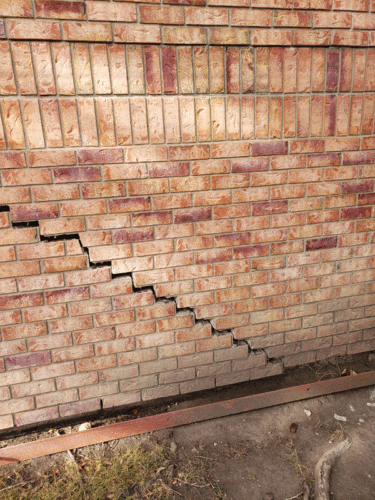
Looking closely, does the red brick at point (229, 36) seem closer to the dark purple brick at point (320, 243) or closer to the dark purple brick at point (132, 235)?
the dark purple brick at point (132, 235)

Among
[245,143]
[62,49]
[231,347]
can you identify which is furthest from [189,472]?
[62,49]

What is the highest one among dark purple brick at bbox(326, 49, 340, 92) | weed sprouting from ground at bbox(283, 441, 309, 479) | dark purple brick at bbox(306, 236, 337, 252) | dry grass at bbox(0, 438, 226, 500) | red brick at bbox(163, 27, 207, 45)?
red brick at bbox(163, 27, 207, 45)

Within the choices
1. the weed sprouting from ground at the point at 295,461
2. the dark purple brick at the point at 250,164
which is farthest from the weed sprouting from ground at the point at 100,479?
the dark purple brick at the point at 250,164

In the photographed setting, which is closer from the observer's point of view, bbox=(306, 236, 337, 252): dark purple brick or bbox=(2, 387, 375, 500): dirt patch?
bbox=(2, 387, 375, 500): dirt patch

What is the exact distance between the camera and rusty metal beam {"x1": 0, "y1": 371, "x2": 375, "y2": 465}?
205cm

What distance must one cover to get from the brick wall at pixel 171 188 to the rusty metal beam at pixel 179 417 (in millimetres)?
150

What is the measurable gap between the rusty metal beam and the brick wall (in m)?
0.15

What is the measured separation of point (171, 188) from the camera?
2025 mm

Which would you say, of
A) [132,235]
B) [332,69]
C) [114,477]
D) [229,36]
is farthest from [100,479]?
[332,69]

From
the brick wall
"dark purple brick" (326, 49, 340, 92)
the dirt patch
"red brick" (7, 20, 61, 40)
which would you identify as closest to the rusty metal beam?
the dirt patch

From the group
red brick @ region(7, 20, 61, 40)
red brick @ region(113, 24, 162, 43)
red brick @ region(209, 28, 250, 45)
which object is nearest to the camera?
red brick @ region(7, 20, 61, 40)

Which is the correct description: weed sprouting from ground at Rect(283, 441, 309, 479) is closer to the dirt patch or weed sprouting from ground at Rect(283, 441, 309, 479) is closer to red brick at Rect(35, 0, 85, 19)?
the dirt patch

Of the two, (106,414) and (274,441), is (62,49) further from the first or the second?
(274,441)

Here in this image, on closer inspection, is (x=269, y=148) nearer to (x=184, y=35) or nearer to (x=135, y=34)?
(x=184, y=35)
